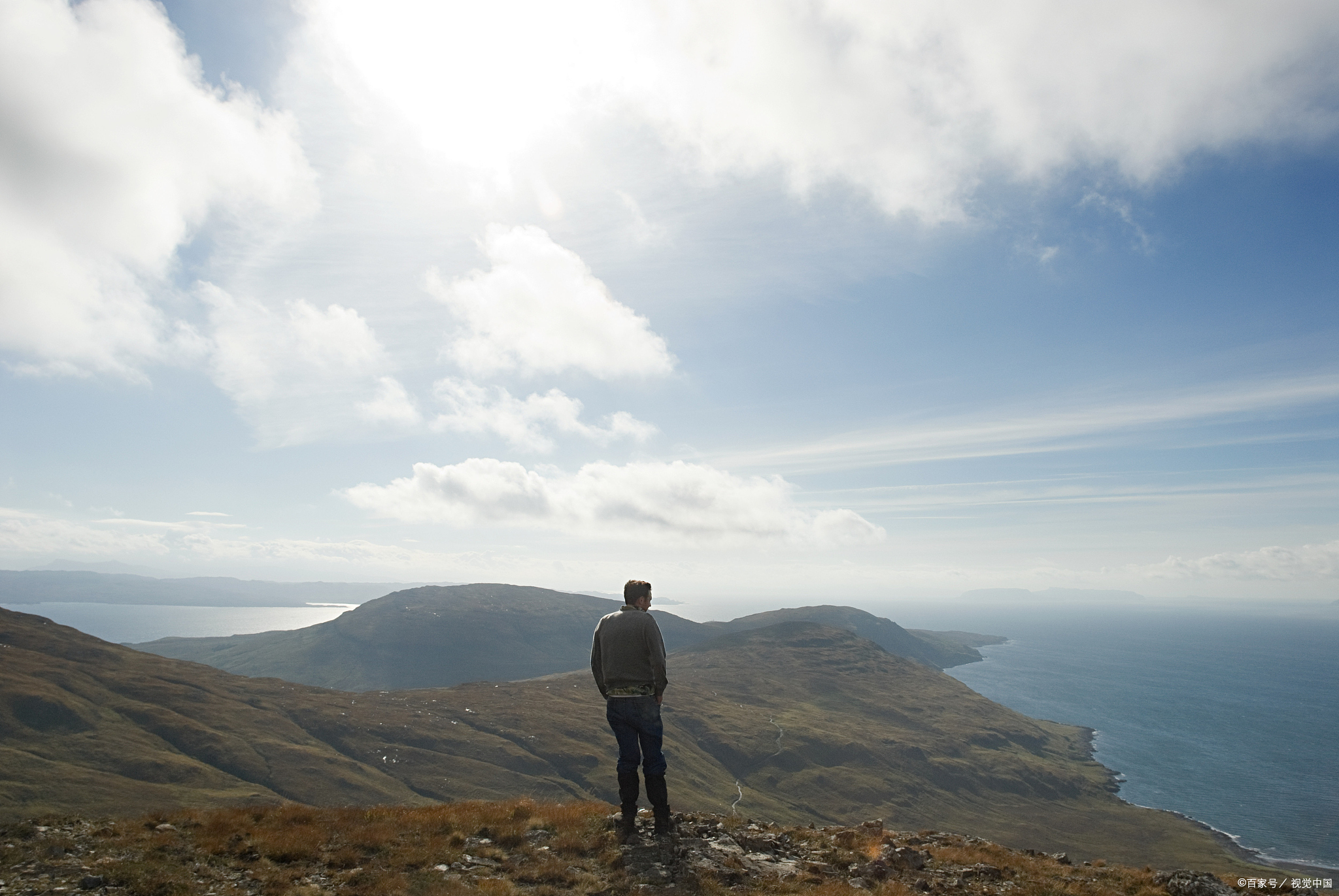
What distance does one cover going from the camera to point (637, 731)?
1319 centimetres

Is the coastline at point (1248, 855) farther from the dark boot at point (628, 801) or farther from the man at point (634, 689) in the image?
the man at point (634, 689)

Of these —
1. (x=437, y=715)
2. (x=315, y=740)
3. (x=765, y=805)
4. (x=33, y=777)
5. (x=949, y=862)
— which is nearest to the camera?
(x=949, y=862)

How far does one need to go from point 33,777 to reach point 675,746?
14500 cm

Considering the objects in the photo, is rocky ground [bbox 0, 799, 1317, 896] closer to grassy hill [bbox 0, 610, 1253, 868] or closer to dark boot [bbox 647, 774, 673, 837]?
dark boot [bbox 647, 774, 673, 837]

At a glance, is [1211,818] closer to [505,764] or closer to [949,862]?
[505,764]

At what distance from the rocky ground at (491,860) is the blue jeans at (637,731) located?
5.50ft

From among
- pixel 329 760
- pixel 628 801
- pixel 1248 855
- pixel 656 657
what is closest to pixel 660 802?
pixel 628 801

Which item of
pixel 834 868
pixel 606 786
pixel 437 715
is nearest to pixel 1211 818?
pixel 606 786

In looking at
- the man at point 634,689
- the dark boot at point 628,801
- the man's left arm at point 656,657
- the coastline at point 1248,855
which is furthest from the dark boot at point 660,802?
the coastline at point 1248,855

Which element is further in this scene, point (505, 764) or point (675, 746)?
point (675, 746)

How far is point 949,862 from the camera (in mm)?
15758

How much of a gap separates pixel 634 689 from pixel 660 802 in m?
2.74

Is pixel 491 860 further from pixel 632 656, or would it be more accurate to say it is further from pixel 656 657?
pixel 656 657

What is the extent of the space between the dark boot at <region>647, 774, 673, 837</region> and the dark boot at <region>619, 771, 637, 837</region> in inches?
5.2
